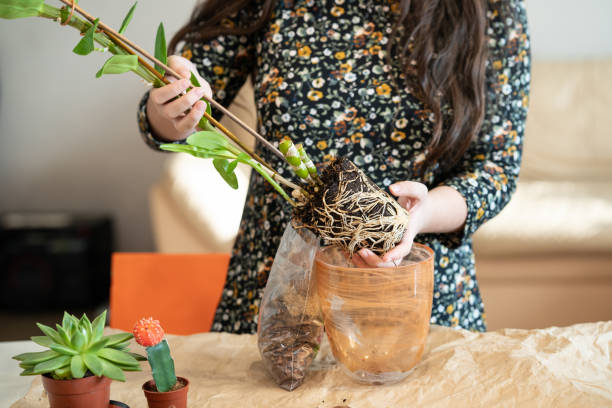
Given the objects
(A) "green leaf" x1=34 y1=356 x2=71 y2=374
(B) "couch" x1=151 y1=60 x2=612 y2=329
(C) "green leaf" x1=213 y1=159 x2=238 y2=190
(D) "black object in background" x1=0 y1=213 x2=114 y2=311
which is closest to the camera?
(A) "green leaf" x1=34 y1=356 x2=71 y2=374

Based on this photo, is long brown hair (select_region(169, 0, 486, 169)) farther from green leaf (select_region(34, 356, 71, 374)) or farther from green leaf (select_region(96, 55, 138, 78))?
green leaf (select_region(34, 356, 71, 374))

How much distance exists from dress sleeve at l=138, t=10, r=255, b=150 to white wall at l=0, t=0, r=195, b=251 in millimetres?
1895

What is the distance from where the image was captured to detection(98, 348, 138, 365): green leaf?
0.44m

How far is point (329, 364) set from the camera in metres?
0.61

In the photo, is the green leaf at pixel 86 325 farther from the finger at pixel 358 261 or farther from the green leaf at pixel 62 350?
the finger at pixel 358 261

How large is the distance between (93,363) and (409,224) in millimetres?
345

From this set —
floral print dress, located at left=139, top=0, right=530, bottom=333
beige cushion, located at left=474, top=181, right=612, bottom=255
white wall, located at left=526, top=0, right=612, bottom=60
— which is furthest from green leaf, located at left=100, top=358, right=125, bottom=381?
white wall, located at left=526, top=0, right=612, bottom=60

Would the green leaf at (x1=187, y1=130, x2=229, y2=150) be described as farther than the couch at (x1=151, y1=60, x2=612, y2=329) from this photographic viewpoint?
No

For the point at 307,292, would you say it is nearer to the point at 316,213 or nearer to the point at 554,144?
the point at 316,213

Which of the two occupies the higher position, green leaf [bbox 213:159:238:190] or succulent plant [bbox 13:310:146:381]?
green leaf [bbox 213:159:238:190]

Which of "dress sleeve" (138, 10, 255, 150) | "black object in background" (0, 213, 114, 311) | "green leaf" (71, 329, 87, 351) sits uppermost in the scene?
"dress sleeve" (138, 10, 255, 150)

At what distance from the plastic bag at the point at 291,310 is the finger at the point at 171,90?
18 cm

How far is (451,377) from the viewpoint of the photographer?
0.55 metres

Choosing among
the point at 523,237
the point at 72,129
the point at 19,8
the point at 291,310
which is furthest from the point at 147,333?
the point at 72,129
